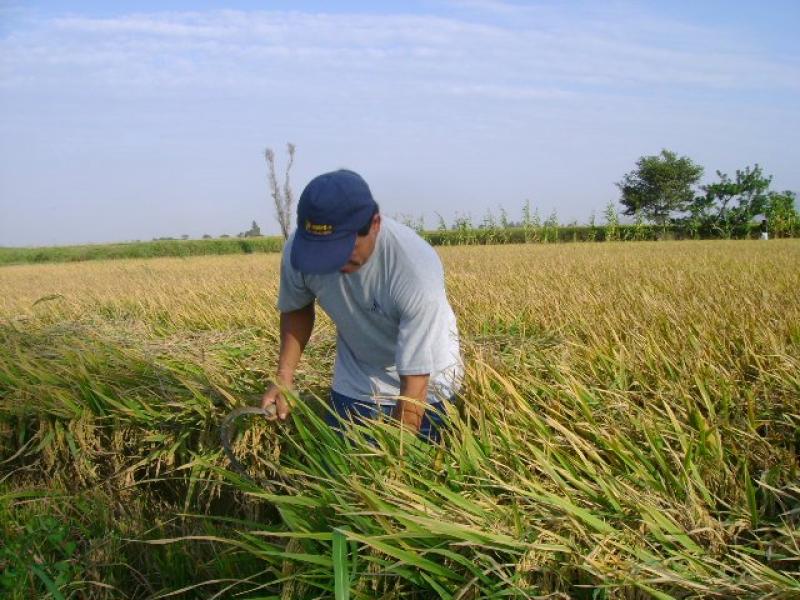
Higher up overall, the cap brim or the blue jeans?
the cap brim

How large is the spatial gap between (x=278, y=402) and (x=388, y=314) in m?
0.48

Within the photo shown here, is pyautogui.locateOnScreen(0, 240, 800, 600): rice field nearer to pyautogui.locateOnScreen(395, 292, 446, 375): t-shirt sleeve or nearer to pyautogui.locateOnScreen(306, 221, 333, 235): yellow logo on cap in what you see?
pyautogui.locateOnScreen(395, 292, 446, 375): t-shirt sleeve

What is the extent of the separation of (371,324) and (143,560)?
1188mm

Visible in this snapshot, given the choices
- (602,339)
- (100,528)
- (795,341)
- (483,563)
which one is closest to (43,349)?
(100,528)

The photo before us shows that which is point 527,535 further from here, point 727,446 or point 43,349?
point 43,349

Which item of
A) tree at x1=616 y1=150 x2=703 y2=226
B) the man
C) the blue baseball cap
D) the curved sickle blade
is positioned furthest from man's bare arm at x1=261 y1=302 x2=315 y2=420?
tree at x1=616 y1=150 x2=703 y2=226

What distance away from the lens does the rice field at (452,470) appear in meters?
1.60

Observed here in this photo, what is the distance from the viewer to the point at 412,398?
201cm

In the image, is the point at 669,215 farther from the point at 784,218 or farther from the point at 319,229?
the point at 319,229

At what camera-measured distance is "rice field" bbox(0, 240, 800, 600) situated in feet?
5.25

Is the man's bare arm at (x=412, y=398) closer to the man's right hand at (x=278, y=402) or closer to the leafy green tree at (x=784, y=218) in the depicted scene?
the man's right hand at (x=278, y=402)

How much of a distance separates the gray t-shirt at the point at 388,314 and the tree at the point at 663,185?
4828cm

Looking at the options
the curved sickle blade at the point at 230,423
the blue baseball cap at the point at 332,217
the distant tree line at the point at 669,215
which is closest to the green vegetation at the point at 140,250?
the distant tree line at the point at 669,215

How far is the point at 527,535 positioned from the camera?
1604mm
